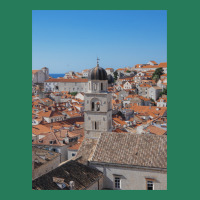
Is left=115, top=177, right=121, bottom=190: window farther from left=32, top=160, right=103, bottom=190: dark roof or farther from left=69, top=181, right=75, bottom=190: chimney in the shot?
left=69, top=181, right=75, bottom=190: chimney

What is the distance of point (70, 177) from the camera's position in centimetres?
1425

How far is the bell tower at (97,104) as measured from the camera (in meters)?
20.9

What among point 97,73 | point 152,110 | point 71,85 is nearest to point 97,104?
point 97,73

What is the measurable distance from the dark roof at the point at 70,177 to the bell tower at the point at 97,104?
602 cm

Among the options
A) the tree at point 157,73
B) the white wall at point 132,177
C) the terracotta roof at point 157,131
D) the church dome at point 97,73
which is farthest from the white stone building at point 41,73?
the tree at point 157,73

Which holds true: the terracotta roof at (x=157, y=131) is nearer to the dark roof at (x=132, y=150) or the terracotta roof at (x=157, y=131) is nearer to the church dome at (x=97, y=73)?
the church dome at (x=97, y=73)

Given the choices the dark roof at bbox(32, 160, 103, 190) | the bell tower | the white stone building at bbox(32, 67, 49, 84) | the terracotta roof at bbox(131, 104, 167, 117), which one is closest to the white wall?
the dark roof at bbox(32, 160, 103, 190)

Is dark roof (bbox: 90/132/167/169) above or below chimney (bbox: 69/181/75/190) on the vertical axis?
above

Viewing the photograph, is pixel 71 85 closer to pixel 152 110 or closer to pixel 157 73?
pixel 157 73

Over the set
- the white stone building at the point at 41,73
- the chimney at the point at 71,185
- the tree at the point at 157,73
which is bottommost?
the chimney at the point at 71,185

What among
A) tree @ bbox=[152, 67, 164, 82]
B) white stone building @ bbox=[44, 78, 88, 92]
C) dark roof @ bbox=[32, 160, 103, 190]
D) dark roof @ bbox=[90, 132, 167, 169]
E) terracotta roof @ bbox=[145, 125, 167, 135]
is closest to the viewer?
dark roof @ bbox=[32, 160, 103, 190]

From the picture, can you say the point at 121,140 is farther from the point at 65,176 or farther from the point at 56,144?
the point at 56,144

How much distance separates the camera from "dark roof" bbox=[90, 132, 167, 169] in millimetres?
15047

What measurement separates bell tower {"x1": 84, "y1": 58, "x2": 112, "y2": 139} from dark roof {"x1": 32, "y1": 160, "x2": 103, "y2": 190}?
6.02 meters
